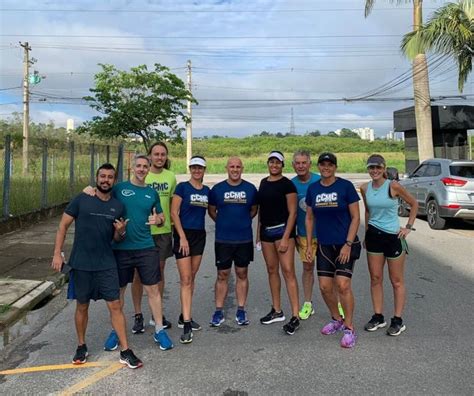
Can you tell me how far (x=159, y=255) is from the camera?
4.70 m

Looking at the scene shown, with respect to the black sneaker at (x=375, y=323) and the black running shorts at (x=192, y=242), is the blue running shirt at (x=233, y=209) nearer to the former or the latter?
the black running shorts at (x=192, y=242)

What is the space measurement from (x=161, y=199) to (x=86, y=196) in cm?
95

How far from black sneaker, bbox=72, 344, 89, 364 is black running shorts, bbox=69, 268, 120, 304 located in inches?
16.8

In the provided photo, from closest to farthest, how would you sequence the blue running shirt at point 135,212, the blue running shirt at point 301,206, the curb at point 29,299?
the blue running shirt at point 135,212 < the blue running shirt at point 301,206 < the curb at point 29,299

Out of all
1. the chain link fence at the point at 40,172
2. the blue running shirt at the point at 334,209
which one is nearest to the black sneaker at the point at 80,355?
the blue running shirt at the point at 334,209

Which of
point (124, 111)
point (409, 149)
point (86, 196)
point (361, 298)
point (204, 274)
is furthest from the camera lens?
point (409, 149)

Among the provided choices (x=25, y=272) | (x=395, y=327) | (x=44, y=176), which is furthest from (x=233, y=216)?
(x=44, y=176)

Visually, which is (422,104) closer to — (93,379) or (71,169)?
(71,169)

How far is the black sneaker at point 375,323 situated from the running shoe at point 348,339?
39cm

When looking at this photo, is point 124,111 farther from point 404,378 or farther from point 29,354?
point 404,378

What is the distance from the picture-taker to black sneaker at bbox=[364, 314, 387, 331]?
4.75 m

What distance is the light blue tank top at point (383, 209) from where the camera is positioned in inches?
182

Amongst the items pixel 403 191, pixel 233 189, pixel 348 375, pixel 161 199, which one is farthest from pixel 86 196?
pixel 403 191

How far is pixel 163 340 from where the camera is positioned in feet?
14.3
